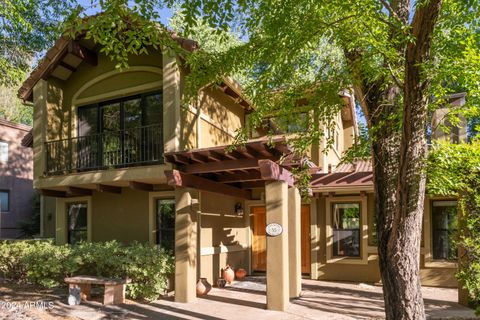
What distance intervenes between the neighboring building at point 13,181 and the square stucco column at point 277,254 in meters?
15.8

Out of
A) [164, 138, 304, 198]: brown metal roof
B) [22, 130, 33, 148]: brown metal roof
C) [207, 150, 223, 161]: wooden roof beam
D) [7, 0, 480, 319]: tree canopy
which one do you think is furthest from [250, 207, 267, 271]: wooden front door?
[22, 130, 33, 148]: brown metal roof

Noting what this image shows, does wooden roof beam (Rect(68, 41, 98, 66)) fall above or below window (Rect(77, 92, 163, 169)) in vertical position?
above

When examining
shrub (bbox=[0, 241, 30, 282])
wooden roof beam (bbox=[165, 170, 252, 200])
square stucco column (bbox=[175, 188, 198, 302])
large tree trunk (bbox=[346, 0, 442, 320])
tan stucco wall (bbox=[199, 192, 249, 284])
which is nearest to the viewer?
large tree trunk (bbox=[346, 0, 442, 320])

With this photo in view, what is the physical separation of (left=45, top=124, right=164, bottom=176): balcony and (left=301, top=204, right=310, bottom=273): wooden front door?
544 centimetres

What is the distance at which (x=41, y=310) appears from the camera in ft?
26.5

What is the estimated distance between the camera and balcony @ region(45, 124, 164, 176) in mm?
10156

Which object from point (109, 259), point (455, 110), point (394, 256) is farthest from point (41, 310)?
point (455, 110)

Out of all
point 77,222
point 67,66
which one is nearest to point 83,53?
point 67,66

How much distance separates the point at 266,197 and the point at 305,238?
16.8 feet

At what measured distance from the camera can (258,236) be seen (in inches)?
531

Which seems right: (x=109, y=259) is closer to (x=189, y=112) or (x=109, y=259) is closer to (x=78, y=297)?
(x=78, y=297)

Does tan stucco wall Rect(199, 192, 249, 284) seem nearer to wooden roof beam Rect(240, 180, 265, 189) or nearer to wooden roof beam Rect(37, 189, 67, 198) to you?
wooden roof beam Rect(240, 180, 265, 189)

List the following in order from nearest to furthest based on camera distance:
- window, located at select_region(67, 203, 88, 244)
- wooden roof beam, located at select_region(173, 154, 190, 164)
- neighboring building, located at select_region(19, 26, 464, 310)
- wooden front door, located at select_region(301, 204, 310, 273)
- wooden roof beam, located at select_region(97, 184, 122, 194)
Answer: wooden roof beam, located at select_region(173, 154, 190, 164) < neighboring building, located at select_region(19, 26, 464, 310) < wooden roof beam, located at select_region(97, 184, 122, 194) < window, located at select_region(67, 203, 88, 244) < wooden front door, located at select_region(301, 204, 310, 273)

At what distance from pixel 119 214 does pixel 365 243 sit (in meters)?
7.09
